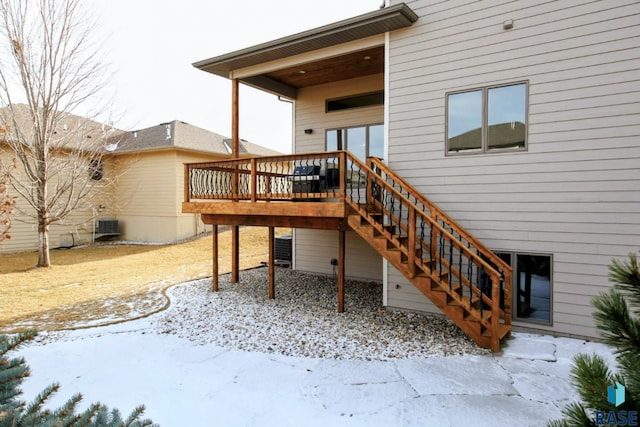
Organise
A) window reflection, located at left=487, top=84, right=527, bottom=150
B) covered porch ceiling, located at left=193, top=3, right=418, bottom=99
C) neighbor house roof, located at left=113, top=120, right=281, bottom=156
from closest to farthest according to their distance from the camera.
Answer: window reflection, located at left=487, top=84, right=527, bottom=150, covered porch ceiling, located at left=193, top=3, right=418, bottom=99, neighbor house roof, located at left=113, top=120, right=281, bottom=156

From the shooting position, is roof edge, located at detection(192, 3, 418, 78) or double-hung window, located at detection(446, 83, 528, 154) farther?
roof edge, located at detection(192, 3, 418, 78)

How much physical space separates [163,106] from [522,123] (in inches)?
1232

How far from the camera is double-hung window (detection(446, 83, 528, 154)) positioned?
5.66m

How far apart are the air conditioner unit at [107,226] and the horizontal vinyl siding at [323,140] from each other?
10933 millimetres

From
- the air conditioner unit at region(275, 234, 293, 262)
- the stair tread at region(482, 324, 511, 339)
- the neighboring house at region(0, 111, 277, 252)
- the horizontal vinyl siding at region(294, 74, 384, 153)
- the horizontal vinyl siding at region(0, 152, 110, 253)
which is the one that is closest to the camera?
the stair tread at region(482, 324, 511, 339)

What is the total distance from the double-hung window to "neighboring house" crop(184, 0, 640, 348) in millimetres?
16

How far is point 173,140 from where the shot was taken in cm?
1587

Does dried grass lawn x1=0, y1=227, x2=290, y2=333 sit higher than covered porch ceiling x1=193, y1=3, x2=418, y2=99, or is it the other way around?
covered porch ceiling x1=193, y1=3, x2=418, y2=99

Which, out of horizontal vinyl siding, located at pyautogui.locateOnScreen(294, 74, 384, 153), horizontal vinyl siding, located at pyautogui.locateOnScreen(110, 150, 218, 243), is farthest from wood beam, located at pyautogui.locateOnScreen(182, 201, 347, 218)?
horizontal vinyl siding, located at pyautogui.locateOnScreen(110, 150, 218, 243)

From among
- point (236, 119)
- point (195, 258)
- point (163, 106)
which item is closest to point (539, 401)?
point (236, 119)

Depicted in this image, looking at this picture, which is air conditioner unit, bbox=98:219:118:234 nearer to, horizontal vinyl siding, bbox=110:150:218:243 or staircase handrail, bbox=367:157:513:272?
horizontal vinyl siding, bbox=110:150:218:243

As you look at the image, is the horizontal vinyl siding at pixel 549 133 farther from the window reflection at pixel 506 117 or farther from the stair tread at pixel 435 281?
the stair tread at pixel 435 281

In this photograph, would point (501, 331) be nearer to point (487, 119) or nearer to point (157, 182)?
point (487, 119)

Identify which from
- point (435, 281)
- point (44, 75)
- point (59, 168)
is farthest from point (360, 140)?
point (59, 168)
